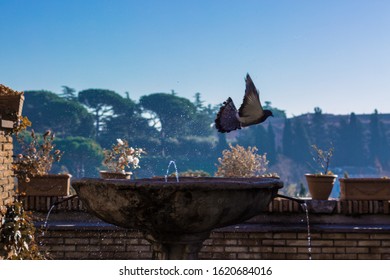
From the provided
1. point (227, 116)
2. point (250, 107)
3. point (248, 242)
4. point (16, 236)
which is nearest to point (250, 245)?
point (248, 242)

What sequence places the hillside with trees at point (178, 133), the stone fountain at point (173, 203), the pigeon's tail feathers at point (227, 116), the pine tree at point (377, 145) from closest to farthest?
the stone fountain at point (173, 203) < the pigeon's tail feathers at point (227, 116) < the hillside with trees at point (178, 133) < the pine tree at point (377, 145)

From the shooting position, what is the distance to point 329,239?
5.88 meters

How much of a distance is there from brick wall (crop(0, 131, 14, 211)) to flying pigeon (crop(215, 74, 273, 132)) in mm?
2422

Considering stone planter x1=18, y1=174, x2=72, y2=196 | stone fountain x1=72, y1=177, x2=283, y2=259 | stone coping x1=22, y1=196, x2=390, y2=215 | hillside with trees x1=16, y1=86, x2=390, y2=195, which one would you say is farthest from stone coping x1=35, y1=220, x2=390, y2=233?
hillside with trees x1=16, y1=86, x2=390, y2=195

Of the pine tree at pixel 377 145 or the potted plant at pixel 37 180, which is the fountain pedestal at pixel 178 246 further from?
the pine tree at pixel 377 145

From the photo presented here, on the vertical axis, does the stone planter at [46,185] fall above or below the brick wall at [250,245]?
above

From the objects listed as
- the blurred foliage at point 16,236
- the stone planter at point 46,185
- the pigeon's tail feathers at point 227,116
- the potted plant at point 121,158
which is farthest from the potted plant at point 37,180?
the pigeon's tail feathers at point 227,116

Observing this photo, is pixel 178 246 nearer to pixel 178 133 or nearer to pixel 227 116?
pixel 227 116

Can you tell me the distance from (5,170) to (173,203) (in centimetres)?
313

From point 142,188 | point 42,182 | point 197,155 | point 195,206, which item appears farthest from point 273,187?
point 197,155

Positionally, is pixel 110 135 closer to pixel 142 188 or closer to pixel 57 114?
pixel 57 114

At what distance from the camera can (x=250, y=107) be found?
4246 mm

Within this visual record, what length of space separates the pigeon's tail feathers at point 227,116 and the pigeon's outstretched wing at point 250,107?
0.18ft

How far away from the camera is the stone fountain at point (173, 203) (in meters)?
2.92
